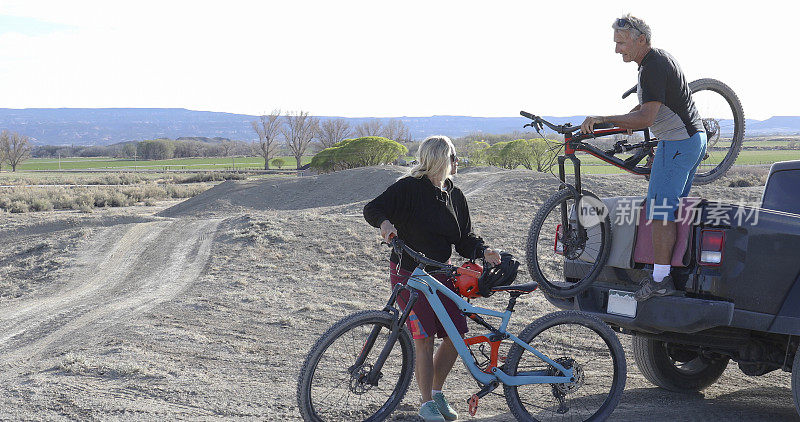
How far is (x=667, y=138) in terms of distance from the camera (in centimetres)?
461

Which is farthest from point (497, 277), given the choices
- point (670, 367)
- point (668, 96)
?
point (670, 367)

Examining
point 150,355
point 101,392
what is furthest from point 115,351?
point 101,392

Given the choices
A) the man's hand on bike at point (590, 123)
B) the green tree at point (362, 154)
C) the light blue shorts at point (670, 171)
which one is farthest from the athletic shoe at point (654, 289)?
the green tree at point (362, 154)

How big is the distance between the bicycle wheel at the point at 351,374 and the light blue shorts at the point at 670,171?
1967 millimetres

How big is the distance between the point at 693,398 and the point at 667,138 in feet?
7.78

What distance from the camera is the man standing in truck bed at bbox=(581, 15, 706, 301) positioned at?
14.6 ft

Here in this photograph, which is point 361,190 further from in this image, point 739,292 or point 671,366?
point 739,292

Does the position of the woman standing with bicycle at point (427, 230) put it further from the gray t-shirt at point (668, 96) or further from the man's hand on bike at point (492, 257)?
the gray t-shirt at point (668, 96)

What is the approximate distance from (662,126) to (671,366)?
2.24 m

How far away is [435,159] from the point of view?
14.5ft

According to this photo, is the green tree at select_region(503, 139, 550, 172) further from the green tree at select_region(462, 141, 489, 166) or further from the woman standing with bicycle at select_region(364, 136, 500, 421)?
the woman standing with bicycle at select_region(364, 136, 500, 421)

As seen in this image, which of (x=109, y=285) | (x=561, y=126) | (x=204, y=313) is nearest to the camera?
(x=561, y=126)

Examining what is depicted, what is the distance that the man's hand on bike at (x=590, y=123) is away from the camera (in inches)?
181

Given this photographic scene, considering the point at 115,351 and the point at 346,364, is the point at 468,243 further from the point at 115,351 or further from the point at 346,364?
the point at 115,351
